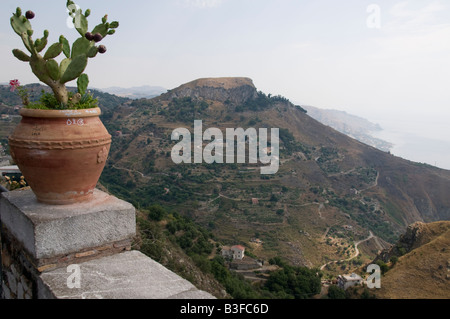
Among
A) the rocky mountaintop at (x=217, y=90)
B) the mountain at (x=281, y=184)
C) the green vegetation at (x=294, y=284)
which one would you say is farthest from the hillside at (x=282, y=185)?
the green vegetation at (x=294, y=284)

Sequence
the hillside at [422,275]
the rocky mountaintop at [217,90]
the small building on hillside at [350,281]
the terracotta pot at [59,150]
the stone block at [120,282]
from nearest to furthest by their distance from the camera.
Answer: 1. the stone block at [120,282]
2. the terracotta pot at [59,150]
3. the hillside at [422,275]
4. the small building on hillside at [350,281]
5. the rocky mountaintop at [217,90]

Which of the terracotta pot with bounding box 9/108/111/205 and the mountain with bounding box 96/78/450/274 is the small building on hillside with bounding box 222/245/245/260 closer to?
the mountain with bounding box 96/78/450/274

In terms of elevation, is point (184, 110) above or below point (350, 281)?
above

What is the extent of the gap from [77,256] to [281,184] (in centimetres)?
4386

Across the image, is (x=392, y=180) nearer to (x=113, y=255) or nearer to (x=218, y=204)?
(x=218, y=204)

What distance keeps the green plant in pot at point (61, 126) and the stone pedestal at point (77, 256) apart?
0.18 metres

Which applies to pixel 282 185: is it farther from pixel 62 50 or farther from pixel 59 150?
pixel 59 150

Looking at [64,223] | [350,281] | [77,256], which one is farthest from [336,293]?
[64,223]

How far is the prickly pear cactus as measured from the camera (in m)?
2.23

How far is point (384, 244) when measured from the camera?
38844 millimetres

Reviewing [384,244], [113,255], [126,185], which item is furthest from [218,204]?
[113,255]

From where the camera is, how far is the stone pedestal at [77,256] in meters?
1.79

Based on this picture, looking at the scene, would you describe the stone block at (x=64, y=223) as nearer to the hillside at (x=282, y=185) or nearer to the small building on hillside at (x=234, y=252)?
the hillside at (x=282, y=185)

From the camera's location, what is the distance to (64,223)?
78.5 inches
